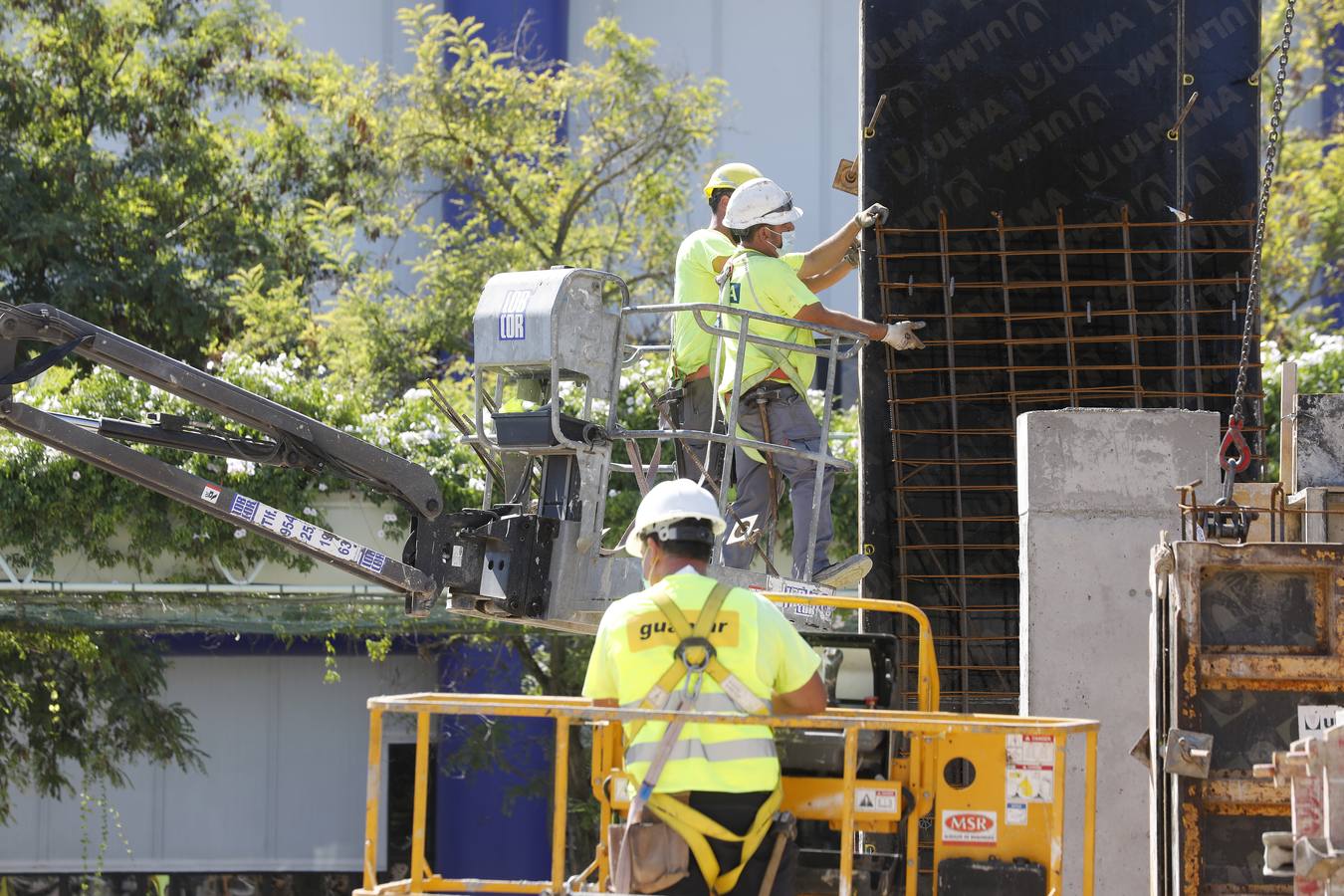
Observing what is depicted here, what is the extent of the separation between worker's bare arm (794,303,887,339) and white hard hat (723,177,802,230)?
0.49m

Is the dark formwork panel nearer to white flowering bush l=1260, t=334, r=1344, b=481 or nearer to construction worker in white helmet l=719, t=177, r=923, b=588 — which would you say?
construction worker in white helmet l=719, t=177, r=923, b=588

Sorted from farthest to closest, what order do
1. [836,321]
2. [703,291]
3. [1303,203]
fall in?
[1303,203]
[703,291]
[836,321]

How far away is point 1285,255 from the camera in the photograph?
22.5 m

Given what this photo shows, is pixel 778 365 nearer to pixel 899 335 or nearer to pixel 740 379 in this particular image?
pixel 899 335

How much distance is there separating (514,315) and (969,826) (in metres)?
2.73

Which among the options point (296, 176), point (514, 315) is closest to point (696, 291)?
point (514, 315)

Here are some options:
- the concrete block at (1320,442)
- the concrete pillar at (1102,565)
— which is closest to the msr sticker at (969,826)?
the concrete pillar at (1102,565)

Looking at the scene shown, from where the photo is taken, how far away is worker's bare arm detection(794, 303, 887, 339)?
8.26 metres

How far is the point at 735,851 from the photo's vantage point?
18.9ft

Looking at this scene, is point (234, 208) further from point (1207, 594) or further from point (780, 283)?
point (1207, 594)

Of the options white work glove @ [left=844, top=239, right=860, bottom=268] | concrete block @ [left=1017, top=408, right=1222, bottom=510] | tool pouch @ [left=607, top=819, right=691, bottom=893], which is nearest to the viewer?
tool pouch @ [left=607, top=819, right=691, bottom=893]

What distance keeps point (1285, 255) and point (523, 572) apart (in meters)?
17.0

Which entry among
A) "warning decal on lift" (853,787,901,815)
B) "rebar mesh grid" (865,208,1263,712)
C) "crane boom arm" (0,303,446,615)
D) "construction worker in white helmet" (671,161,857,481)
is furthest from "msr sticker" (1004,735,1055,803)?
"rebar mesh grid" (865,208,1263,712)

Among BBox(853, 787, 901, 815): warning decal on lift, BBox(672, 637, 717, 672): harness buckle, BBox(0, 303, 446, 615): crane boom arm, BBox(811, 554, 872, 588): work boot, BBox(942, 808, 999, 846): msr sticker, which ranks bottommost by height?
BBox(942, 808, 999, 846): msr sticker
